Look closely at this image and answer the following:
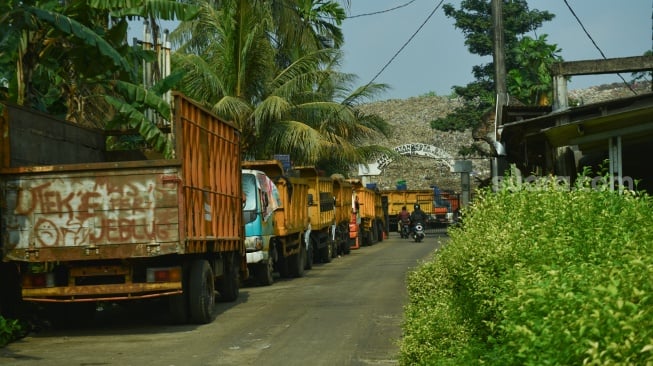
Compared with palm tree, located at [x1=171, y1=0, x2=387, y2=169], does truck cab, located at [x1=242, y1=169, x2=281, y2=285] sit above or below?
below

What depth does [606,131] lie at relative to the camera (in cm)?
1573

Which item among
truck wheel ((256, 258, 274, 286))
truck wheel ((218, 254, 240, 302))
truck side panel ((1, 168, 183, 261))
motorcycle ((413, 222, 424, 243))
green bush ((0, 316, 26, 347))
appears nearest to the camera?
green bush ((0, 316, 26, 347))

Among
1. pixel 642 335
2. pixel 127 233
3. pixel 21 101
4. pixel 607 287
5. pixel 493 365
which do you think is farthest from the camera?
pixel 21 101

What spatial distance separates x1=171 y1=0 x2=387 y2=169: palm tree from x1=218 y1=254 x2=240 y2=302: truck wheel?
13.0 m

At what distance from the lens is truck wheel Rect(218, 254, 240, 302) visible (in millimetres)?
18245

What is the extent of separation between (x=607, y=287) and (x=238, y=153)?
47.1ft

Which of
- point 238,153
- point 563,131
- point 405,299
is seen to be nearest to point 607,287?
point 563,131

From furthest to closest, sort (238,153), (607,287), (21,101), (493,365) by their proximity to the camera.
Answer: (238,153) → (21,101) → (493,365) → (607,287)

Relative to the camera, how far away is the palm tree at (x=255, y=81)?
32.1 m

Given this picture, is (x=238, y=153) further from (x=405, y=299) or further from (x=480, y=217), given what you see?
(x=480, y=217)

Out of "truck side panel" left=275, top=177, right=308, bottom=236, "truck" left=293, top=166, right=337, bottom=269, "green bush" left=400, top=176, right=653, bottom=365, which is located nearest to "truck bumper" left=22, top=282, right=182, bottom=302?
"green bush" left=400, top=176, right=653, bottom=365

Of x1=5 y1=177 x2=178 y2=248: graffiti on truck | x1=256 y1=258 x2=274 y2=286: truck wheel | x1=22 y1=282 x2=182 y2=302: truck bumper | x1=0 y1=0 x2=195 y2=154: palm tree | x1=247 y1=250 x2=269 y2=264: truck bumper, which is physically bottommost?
x1=256 y1=258 x2=274 y2=286: truck wheel

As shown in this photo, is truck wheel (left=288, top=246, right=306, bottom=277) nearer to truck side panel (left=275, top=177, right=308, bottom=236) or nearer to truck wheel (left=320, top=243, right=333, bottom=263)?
truck side panel (left=275, top=177, right=308, bottom=236)

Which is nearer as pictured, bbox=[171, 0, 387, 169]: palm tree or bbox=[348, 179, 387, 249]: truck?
bbox=[171, 0, 387, 169]: palm tree
